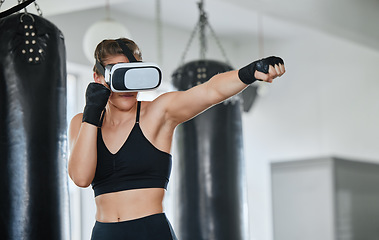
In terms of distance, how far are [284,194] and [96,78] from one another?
5.60 meters

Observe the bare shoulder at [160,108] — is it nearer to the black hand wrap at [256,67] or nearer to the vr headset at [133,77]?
the vr headset at [133,77]

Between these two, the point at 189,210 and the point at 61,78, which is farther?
the point at 189,210

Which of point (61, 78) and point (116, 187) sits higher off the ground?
point (61, 78)

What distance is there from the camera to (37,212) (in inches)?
87.9

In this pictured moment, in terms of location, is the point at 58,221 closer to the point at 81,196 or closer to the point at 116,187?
the point at 116,187

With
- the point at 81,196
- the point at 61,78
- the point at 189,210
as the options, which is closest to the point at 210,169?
the point at 189,210

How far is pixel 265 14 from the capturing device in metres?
4.64

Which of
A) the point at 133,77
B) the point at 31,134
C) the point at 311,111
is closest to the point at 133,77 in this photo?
Result: the point at 133,77

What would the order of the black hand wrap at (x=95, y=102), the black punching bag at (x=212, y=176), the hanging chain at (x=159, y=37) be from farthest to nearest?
1. the hanging chain at (x=159, y=37)
2. the black punching bag at (x=212, y=176)
3. the black hand wrap at (x=95, y=102)

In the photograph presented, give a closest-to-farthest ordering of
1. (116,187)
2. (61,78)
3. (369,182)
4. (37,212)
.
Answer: (116,187), (37,212), (61,78), (369,182)

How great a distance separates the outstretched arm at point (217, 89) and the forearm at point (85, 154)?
0.90 feet

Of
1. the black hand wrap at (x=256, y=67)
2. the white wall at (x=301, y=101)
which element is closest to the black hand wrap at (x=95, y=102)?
the black hand wrap at (x=256, y=67)

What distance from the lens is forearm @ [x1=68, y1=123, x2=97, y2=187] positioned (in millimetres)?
1720

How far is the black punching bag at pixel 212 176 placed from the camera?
11.3 ft
